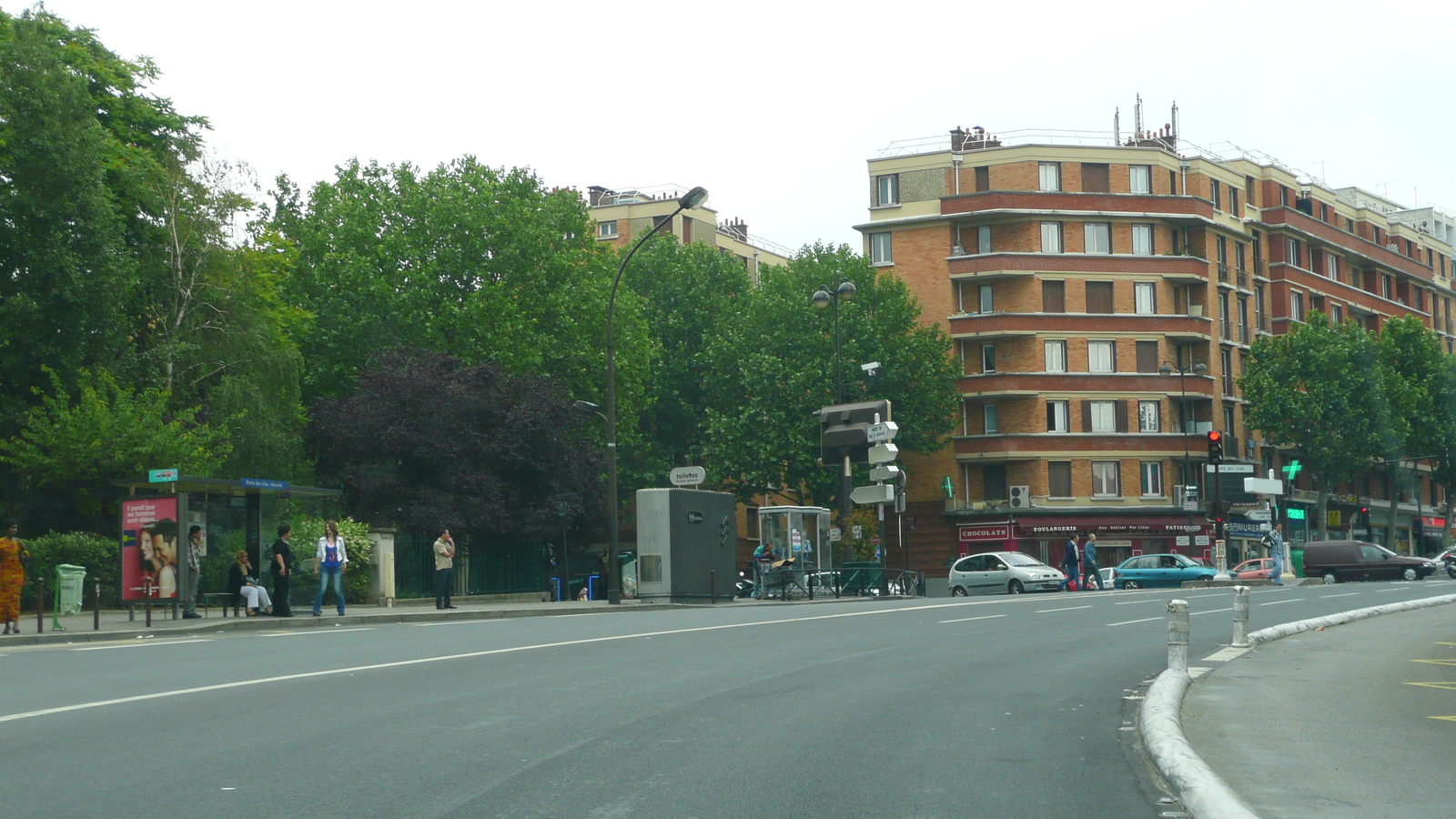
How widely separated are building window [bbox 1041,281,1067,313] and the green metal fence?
34.4 m

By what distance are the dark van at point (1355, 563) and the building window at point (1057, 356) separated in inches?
657

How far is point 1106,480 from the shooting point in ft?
223

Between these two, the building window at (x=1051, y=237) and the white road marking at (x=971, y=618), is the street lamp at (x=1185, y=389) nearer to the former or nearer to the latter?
the building window at (x=1051, y=237)

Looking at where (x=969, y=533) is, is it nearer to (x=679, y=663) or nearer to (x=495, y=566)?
(x=495, y=566)

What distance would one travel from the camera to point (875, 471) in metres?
33.5

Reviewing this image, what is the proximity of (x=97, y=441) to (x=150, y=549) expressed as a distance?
925 centimetres

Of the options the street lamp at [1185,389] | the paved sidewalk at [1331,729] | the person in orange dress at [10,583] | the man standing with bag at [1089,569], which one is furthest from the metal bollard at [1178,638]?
the street lamp at [1185,389]

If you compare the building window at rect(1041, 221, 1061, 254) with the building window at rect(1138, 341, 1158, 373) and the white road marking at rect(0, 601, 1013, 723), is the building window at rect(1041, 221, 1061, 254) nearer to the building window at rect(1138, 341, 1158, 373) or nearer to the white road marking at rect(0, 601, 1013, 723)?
the building window at rect(1138, 341, 1158, 373)

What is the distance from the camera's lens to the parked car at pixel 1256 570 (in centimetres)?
5184

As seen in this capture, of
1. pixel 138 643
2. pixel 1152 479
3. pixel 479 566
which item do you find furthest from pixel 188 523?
pixel 1152 479

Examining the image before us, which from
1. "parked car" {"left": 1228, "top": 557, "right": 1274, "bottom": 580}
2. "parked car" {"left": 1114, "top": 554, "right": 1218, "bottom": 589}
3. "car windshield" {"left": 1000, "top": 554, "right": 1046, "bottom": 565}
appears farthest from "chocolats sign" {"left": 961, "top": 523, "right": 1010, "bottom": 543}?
"car windshield" {"left": 1000, "top": 554, "right": 1046, "bottom": 565}

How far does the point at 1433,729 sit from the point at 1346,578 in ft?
156

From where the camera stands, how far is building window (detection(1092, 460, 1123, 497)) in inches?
2667

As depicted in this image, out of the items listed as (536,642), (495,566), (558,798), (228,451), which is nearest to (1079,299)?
(495,566)
